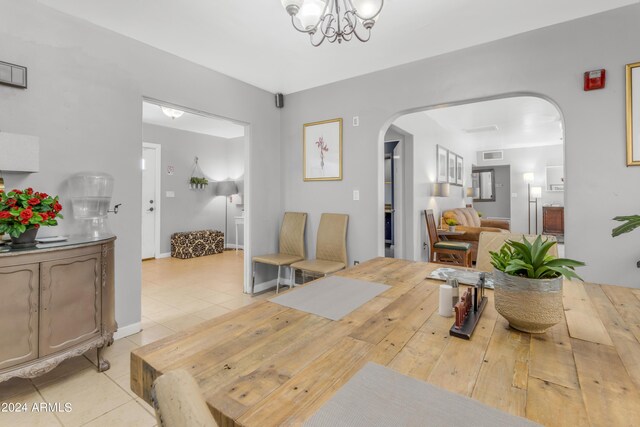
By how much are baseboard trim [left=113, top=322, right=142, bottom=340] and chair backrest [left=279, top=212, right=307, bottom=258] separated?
175 centimetres

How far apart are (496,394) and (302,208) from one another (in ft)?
11.1

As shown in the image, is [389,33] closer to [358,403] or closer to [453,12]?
[453,12]

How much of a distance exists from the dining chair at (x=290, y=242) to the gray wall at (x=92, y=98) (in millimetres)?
1331

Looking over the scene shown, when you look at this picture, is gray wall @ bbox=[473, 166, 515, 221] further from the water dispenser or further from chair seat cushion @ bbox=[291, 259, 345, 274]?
the water dispenser

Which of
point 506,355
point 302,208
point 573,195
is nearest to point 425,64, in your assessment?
point 573,195

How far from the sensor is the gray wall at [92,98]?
2.09 m

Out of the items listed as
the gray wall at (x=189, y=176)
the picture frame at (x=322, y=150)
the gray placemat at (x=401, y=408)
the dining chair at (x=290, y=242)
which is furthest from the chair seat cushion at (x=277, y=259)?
the gray wall at (x=189, y=176)

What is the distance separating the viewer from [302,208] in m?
3.96

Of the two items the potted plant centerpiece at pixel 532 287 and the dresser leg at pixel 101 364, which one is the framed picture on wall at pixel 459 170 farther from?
the dresser leg at pixel 101 364

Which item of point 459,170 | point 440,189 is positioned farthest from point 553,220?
point 440,189

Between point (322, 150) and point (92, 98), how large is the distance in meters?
2.27

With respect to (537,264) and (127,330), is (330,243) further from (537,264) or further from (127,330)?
(537,264)

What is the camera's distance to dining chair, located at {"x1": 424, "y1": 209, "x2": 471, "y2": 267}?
4312 millimetres

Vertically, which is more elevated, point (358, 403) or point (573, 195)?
point (573, 195)
